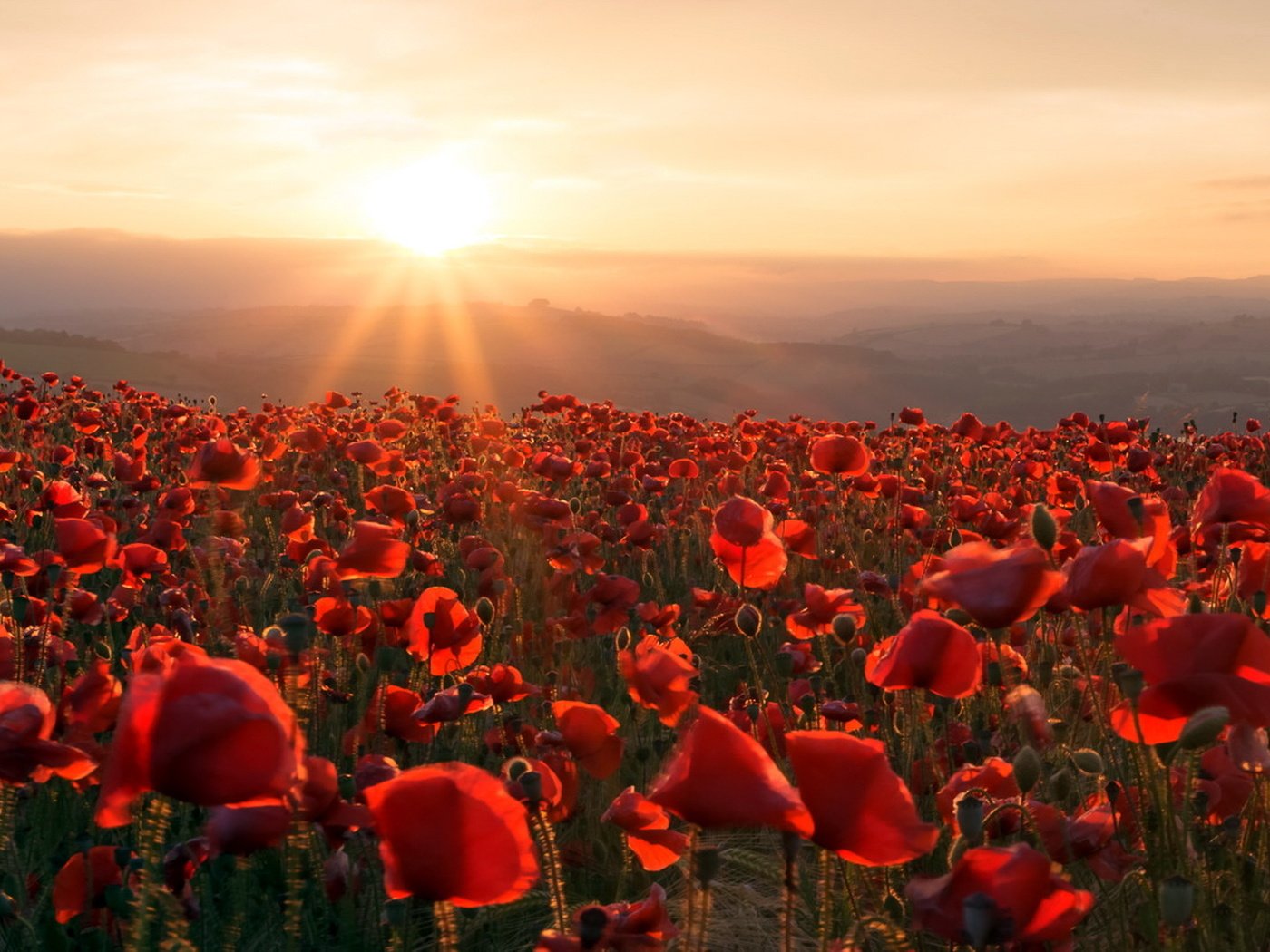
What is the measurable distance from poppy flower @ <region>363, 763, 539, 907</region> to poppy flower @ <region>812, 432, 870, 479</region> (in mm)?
3456

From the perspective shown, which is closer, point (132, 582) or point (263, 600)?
point (132, 582)

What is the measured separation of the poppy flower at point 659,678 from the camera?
2.31 m

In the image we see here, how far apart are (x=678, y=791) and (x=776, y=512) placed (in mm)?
4684

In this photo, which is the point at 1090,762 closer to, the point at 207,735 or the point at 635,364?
the point at 207,735

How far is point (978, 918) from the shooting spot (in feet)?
4.26

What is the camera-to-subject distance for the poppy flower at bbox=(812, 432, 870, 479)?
471 centimetres

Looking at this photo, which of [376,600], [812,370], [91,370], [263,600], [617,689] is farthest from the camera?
[812,370]

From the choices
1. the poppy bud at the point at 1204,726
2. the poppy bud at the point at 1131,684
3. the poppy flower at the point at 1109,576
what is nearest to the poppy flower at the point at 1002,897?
the poppy bud at the point at 1204,726

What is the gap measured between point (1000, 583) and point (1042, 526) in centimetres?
46

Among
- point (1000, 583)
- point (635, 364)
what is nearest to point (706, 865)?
point (1000, 583)

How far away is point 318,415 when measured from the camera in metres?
10.3

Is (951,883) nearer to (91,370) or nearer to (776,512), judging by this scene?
(776,512)

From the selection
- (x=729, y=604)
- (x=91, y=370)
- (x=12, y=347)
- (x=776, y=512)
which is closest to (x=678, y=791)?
(x=729, y=604)

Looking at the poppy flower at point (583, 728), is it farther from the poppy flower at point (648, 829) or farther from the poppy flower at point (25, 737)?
the poppy flower at point (25, 737)
